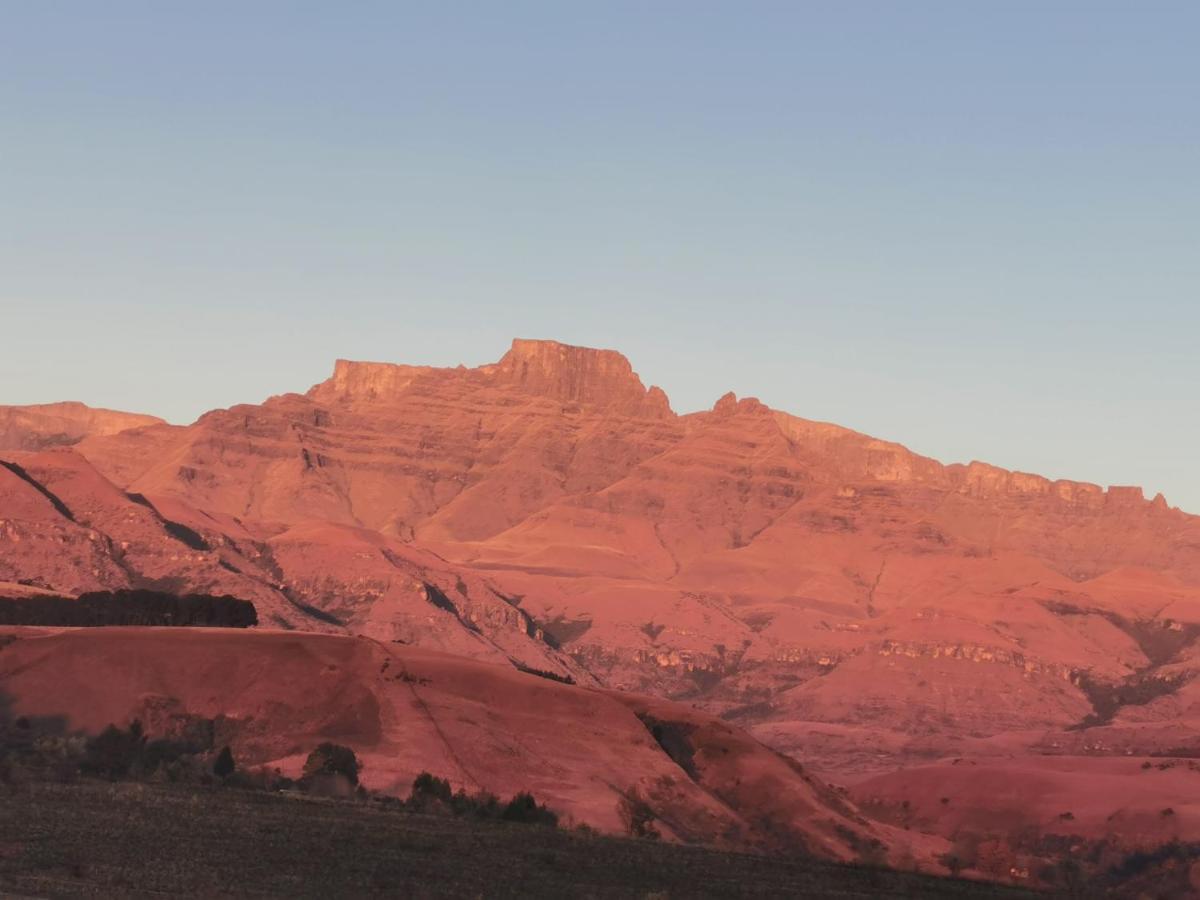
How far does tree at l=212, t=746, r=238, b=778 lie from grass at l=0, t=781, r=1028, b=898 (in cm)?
818

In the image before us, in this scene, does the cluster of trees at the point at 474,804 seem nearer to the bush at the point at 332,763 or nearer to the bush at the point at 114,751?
the bush at the point at 332,763

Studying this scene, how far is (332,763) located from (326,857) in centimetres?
3554

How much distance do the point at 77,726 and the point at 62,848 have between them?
48288mm

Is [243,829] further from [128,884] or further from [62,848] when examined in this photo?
[128,884]

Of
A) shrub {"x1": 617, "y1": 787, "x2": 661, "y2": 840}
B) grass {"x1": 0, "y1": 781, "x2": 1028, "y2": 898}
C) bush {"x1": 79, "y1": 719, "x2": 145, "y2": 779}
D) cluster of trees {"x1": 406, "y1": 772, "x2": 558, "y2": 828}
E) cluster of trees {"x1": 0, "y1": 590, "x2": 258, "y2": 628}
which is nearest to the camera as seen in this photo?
grass {"x1": 0, "y1": 781, "x2": 1028, "y2": 898}

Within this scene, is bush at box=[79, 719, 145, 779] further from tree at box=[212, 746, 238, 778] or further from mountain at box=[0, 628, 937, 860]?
tree at box=[212, 746, 238, 778]

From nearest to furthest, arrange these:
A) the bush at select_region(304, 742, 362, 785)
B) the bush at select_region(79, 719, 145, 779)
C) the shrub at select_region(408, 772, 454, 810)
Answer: the shrub at select_region(408, 772, 454, 810) → the bush at select_region(79, 719, 145, 779) → the bush at select_region(304, 742, 362, 785)

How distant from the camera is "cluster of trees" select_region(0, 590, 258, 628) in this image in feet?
452

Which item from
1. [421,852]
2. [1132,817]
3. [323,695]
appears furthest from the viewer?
[1132,817]

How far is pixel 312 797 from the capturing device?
3605 inches

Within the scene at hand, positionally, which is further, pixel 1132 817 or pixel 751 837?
pixel 1132 817

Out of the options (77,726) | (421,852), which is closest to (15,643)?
(77,726)

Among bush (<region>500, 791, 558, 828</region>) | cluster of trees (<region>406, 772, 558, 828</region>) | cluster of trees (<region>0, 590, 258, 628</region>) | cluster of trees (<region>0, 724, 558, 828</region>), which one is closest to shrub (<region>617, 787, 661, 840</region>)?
cluster of trees (<region>406, 772, 558, 828</region>)

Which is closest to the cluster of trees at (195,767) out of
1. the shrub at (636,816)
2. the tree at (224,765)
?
the tree at (224,765)
